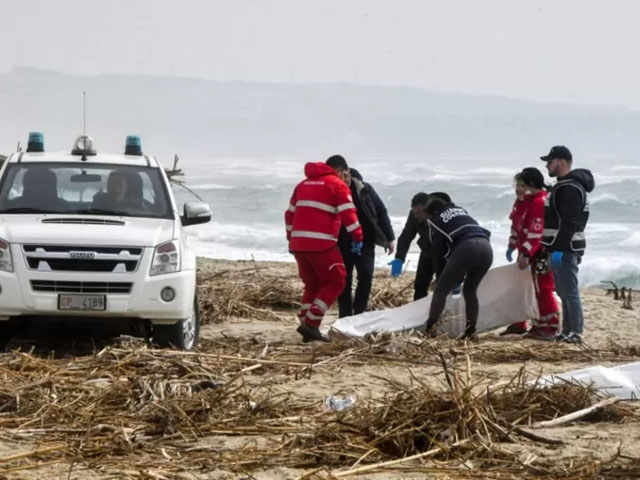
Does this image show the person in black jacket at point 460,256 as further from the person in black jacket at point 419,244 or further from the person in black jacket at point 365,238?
the person in black jacket at point 365,238

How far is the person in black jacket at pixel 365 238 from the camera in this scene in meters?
13.1

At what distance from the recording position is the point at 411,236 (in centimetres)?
1345

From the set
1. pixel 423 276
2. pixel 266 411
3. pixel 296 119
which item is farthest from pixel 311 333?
pixel 296 119

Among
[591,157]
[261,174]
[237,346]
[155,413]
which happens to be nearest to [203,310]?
[237,346]

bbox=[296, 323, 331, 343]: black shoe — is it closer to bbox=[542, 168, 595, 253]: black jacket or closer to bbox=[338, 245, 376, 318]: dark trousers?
bbox=[338, 245, 376, 318]: dark trousers

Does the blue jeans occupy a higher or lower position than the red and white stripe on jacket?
lower

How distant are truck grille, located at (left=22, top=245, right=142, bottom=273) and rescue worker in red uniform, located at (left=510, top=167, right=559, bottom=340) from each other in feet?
13.2

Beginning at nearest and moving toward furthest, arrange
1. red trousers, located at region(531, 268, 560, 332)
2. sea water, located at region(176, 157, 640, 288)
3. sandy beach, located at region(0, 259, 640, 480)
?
sandy beach, located at region(0, 259, 640, 480) → red trousers, located at region(531, 268, 560, 332) → sea water, located at region(176, 157, 640, 288)

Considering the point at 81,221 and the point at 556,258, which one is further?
the point at 556,258

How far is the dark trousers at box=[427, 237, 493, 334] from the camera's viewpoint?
11.8m

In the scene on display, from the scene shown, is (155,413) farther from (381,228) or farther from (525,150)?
(525,150)

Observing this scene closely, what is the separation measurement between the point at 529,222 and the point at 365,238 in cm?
175

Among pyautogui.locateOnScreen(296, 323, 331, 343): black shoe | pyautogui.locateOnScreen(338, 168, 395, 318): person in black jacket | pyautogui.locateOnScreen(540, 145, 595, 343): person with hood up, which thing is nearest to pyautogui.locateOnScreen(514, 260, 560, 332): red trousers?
pyautogui.locateOnScreen(540, 145, 595, 343): person with hood up

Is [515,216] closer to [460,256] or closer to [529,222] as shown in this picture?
[529,222]
